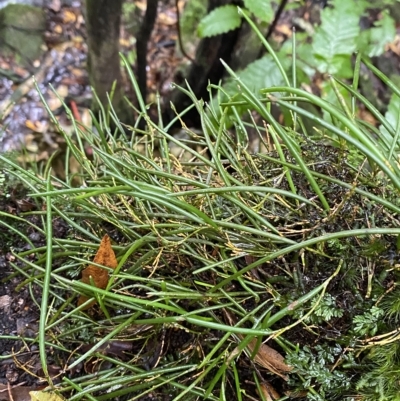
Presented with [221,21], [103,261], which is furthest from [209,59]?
[103,261]

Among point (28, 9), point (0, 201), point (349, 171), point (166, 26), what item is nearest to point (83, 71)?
point (28, 9)

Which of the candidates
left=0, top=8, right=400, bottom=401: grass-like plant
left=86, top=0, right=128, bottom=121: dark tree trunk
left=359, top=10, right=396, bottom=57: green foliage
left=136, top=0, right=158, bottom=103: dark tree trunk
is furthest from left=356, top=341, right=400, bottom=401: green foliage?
left=359, top=10, right=396, bottom=57: green foliage

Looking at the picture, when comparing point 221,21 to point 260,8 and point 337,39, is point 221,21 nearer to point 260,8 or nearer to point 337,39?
point 260,8

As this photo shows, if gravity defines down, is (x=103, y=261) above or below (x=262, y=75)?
below

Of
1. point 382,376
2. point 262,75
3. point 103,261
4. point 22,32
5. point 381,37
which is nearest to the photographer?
point 382,376

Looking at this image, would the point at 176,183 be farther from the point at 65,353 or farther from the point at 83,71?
the point at 83,71
